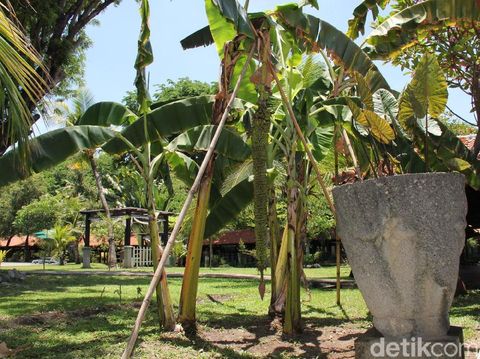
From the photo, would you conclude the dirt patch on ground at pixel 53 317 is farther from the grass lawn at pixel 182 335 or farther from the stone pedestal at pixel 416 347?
the stone pedestal at pixel 416 347

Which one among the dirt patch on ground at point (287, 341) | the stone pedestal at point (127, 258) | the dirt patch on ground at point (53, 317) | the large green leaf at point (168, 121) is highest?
the large green leaf at point (168, 121)

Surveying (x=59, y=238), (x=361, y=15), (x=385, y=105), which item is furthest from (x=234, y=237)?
(x=385, y=105)

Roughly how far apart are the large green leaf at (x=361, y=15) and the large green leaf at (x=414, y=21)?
0.44m

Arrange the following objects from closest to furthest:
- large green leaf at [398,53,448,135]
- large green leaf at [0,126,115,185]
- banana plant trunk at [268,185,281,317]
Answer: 1. large green leaf at [398,53,448,135]
2. large green leaf at [0,126,115,185]
3. banana plant trunk at [268,185,281,317]

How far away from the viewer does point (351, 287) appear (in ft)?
47.3

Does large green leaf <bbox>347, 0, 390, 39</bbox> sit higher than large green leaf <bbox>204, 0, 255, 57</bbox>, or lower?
higher

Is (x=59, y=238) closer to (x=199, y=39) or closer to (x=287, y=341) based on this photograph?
(x=199, y=39)

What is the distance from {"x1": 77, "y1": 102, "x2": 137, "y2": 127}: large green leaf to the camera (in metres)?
8.20

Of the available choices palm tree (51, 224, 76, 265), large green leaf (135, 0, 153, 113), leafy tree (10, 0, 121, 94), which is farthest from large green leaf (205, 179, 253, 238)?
palm tree (51, 224, 76, 265)

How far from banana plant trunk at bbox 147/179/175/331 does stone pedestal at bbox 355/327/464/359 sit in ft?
11.7

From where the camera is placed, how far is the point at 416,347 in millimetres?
4125

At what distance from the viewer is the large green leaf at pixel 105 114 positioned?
26.9 feet

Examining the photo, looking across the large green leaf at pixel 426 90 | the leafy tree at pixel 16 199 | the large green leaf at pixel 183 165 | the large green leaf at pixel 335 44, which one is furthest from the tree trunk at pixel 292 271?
the leafy tree at pixel 16 199

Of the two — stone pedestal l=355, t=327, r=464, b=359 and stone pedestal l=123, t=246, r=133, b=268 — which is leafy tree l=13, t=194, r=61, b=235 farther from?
stone pedestal l=355, t=327, r=464, b=359
